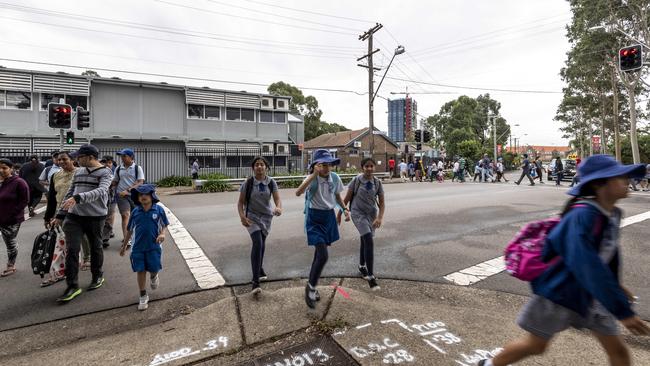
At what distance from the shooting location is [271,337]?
3.01 m

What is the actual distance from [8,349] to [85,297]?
1072 millimetres

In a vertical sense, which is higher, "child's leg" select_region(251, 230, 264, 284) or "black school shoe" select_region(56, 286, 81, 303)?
"child's leg" select_region(251, 230, 264, 284)

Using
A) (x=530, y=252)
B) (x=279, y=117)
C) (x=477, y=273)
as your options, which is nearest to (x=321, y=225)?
(x=530, y=252)

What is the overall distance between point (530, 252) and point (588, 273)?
12.6 inches

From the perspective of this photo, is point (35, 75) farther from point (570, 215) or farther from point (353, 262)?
point (570, 215)

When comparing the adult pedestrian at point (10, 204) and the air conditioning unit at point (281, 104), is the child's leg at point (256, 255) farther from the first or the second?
the air conditioning unit at point (281, 104)

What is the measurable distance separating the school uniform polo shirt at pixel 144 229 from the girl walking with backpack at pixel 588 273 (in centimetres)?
361

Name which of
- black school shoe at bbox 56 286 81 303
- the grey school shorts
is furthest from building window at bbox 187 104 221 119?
the grey school shorts

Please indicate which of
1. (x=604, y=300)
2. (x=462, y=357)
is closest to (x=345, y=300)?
(x=462, y=357)

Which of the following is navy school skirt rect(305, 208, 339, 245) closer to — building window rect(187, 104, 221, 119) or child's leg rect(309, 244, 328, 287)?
child's leg rect(309, 244, 328, 287)

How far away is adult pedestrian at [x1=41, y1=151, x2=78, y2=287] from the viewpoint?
13.8 feet

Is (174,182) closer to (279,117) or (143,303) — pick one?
(279,117)

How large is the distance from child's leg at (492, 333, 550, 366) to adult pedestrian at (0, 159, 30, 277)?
5.85m

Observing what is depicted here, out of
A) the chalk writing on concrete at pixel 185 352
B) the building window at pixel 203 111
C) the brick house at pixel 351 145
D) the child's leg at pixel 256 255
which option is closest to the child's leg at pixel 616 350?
the chalk writing on concrete at pixel 185 352
